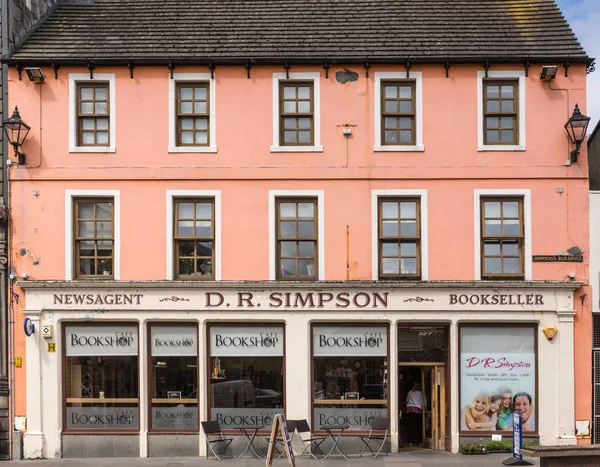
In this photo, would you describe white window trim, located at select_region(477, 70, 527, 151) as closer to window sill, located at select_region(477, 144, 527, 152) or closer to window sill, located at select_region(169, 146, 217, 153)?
window sill, located at select_region(477, 144, 527, 152)

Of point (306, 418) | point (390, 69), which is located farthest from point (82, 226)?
point (390, 69)

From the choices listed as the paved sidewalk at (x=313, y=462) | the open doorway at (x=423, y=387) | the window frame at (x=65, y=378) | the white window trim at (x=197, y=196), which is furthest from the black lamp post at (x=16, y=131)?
the open doorway at (x=423, y=387)

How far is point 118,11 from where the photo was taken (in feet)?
63.4

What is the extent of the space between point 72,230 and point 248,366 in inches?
199

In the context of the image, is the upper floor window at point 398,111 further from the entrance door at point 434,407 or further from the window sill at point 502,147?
the entrance door at point 434,407

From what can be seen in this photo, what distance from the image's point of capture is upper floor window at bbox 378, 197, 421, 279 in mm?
17719

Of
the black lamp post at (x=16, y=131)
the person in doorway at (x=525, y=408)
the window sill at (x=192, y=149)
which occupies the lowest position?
the person in doorway at (x=525, y=408)

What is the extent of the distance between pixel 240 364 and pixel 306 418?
190 centimetres

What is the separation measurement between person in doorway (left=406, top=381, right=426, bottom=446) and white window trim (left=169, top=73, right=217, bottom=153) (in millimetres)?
7232

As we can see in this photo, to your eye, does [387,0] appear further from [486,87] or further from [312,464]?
[312,464]

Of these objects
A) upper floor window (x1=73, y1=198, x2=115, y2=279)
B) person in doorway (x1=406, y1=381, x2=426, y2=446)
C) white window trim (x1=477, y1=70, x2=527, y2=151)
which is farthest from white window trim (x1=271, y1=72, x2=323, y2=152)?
person in doorway (x1=406, y1=381, x2=426, y2=446)

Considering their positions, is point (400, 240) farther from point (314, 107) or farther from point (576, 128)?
point (576, 128)

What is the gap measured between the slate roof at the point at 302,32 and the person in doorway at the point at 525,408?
754 centimetres

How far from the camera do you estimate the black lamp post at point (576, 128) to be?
56.1ft
